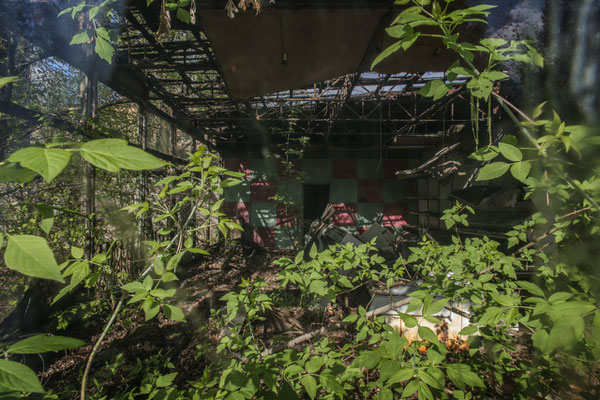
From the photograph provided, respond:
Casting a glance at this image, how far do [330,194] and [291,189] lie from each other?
145 centimetres

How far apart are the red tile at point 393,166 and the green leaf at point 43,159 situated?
31.4 ft

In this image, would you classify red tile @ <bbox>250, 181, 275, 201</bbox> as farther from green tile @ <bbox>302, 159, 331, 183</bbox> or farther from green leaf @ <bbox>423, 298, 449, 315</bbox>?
green leaf @ <bbox>423, 298, 449, 315</bbox>

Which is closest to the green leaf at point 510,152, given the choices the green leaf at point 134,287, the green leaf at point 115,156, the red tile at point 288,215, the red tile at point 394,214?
the green leaf at point 115,156

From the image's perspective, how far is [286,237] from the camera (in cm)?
919

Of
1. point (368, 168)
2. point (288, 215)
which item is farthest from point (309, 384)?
point (368, 168)

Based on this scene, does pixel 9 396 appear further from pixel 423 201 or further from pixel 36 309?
pixel 423 201

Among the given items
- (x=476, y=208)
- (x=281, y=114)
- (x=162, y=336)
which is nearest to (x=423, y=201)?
(x=476, y=208)

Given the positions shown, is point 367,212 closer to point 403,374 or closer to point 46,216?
point 403,374

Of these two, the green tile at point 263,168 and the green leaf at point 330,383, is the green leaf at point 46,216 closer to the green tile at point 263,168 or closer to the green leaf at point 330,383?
the green leaf at point 330,383

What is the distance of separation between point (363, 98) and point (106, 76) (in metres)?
4.81

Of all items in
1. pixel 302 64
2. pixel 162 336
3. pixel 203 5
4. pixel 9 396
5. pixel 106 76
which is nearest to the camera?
pixel 9 396

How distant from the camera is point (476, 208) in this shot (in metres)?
4.41

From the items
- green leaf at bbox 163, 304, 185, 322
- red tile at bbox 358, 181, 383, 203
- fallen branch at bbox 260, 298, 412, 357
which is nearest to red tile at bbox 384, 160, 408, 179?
red tile at bbox 358, 181, 383, 203

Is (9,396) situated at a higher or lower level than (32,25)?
lower
